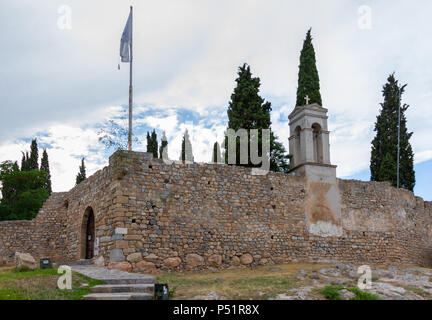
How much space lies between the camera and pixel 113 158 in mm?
14430

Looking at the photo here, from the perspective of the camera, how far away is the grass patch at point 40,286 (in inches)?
358

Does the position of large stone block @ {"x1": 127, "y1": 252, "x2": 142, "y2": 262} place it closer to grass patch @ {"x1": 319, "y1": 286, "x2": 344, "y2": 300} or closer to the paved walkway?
the paved walkway

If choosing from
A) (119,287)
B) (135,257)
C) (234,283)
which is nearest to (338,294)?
(234,283)

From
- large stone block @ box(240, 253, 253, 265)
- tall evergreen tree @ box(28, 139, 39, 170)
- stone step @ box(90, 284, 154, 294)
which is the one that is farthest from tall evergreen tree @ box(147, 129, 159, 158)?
stone step @ box(90, 284, 154, 294)

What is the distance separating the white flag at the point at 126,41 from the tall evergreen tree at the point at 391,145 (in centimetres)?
1775

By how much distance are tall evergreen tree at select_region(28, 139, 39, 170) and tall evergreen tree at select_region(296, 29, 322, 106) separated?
31035mm

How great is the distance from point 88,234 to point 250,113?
10381 millimetres

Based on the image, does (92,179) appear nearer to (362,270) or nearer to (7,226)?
(7,226)

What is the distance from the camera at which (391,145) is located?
28266 mm

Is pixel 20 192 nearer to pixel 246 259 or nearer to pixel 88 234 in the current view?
pixel 88 234

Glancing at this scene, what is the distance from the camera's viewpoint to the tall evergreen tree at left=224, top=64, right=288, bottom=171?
22906 mm

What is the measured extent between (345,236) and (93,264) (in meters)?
10.1

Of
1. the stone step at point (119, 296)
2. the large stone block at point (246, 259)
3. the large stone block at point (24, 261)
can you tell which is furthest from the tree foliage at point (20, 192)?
the stone step at point (119, 296)
